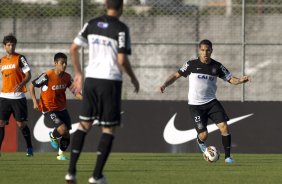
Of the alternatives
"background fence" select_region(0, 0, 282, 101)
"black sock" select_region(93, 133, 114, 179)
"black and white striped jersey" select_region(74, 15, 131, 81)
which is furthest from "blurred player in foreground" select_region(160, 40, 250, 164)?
"black sock" select_region(93, 133, 114, 179)

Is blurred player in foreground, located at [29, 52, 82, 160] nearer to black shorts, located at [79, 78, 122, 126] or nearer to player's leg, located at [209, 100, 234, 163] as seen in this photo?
player's leg, located at [209, 100, 234, 163]

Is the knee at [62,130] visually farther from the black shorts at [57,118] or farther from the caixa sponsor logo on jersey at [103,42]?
the caixa sponsor logo on jersey at [103,42]

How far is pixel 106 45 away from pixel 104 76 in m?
0.35

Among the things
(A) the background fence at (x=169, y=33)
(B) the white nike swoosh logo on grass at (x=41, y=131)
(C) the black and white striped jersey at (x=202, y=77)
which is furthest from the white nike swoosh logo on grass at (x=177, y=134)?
(C) the black and white striped jersey at (x=202, y=77)

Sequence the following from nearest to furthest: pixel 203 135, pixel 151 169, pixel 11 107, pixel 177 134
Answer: pixel 151 169 < pixel 203 135 < pixel 11 107 < pixel 177 134

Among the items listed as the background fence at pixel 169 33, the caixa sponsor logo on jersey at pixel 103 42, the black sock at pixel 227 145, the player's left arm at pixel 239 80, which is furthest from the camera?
the background fence at pixel 169 33

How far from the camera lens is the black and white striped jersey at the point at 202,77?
53.0ft

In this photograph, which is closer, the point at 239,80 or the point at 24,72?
the point at 239,80

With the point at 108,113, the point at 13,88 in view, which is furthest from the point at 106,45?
the point at 13,88

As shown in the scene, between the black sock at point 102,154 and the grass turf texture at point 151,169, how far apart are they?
4.42 ft

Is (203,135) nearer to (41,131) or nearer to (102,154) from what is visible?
(41,131)

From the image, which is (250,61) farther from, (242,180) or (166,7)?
(242,180)

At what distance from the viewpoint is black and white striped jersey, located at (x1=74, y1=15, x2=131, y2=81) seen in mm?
10500

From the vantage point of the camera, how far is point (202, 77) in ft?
53.2
